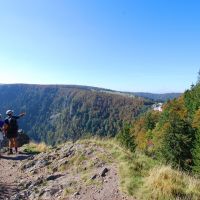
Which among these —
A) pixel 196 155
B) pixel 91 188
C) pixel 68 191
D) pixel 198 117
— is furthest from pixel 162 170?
pixel 198 117

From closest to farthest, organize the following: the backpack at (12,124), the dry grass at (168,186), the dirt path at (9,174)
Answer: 1. the dry grass at (168,186)
2. the dirt path at (9,174)
3. the backpack at (12,124)

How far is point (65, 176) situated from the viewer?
502 inches

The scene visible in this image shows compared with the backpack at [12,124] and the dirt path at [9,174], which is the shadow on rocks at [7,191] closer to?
the dirt path at [9,174]

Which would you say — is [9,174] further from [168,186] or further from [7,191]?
[168,186]

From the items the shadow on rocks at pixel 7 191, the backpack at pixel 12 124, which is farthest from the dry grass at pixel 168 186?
the backpack at pixel 12 124

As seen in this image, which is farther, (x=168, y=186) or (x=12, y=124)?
(x=12, y=124)

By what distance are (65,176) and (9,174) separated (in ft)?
12.2

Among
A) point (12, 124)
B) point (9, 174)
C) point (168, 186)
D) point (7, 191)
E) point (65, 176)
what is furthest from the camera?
point (12, 124)

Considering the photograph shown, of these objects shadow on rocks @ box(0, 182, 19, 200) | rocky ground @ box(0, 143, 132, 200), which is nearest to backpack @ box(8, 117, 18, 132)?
rocky ground @ box(0, 143, 132, 200)

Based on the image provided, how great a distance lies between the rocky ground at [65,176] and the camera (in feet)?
34.4

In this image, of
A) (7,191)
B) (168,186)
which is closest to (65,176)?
(7,191)

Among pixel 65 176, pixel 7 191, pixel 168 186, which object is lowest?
pixel 7 191

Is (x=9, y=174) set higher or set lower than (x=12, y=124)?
lower

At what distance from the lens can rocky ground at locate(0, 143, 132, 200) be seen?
10500mm
